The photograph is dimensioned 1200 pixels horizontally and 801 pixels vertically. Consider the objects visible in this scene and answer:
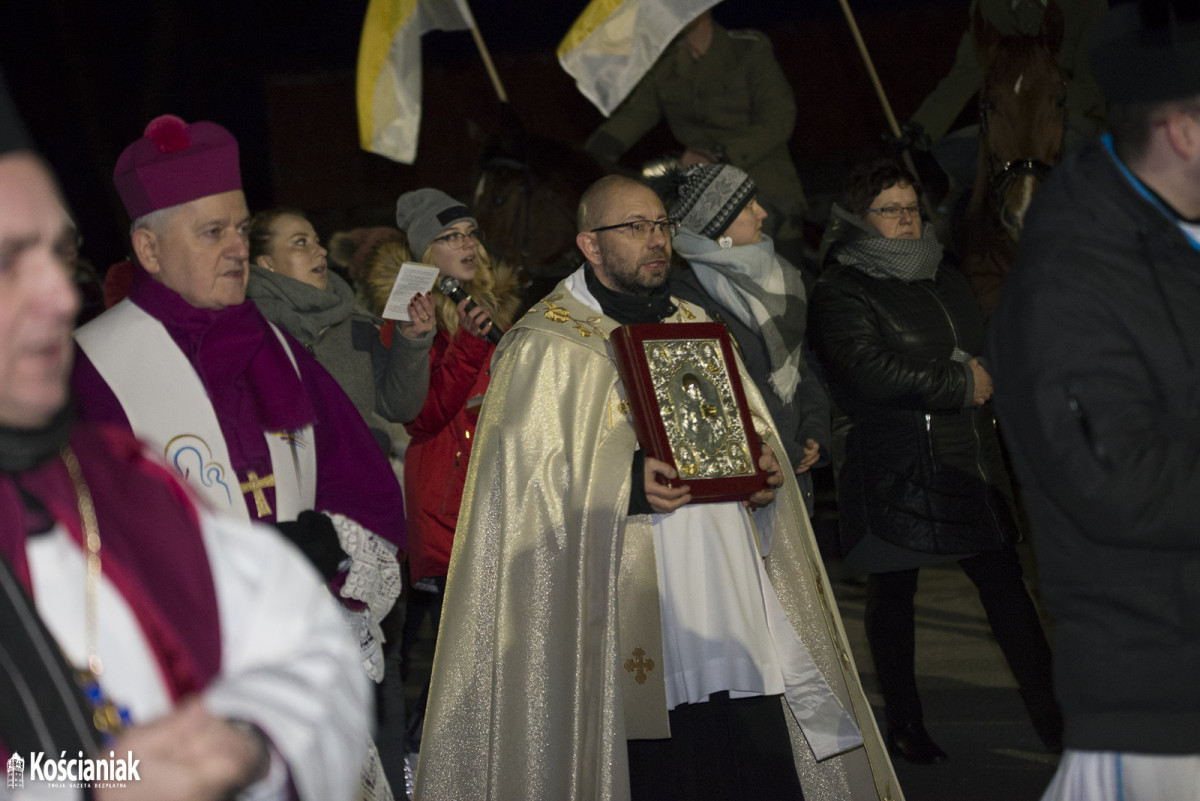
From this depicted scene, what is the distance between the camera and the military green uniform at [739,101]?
8141mm

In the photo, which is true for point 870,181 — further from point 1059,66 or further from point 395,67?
point 395,67

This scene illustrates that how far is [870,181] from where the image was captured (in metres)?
5.42

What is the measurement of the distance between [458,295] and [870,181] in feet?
5.62

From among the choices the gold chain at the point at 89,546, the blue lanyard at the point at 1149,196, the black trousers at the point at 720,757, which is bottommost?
the black trousers at the point at 720,757

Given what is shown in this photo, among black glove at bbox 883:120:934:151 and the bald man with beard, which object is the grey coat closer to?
the bald man with beard

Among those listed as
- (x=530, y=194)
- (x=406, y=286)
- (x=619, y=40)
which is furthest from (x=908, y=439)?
(x=530, y=194)

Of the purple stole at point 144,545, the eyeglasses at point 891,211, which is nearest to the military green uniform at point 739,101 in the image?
the eyeglasses at point 891,211

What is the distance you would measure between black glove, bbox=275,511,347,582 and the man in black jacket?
149 cm

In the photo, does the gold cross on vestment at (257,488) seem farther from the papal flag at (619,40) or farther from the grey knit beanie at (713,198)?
the papal flag at (619,40)

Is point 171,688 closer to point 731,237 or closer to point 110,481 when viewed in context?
point 110,481

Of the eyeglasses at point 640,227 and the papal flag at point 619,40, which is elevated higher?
the papal flag at point 619,40

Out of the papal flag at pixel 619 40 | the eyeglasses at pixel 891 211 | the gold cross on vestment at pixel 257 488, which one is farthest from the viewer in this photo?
the papal flag at pixel 619 40

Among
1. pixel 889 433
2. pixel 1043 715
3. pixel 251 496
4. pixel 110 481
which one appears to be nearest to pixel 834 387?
pixel 889 433

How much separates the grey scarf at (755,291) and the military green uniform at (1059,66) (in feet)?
7.81
